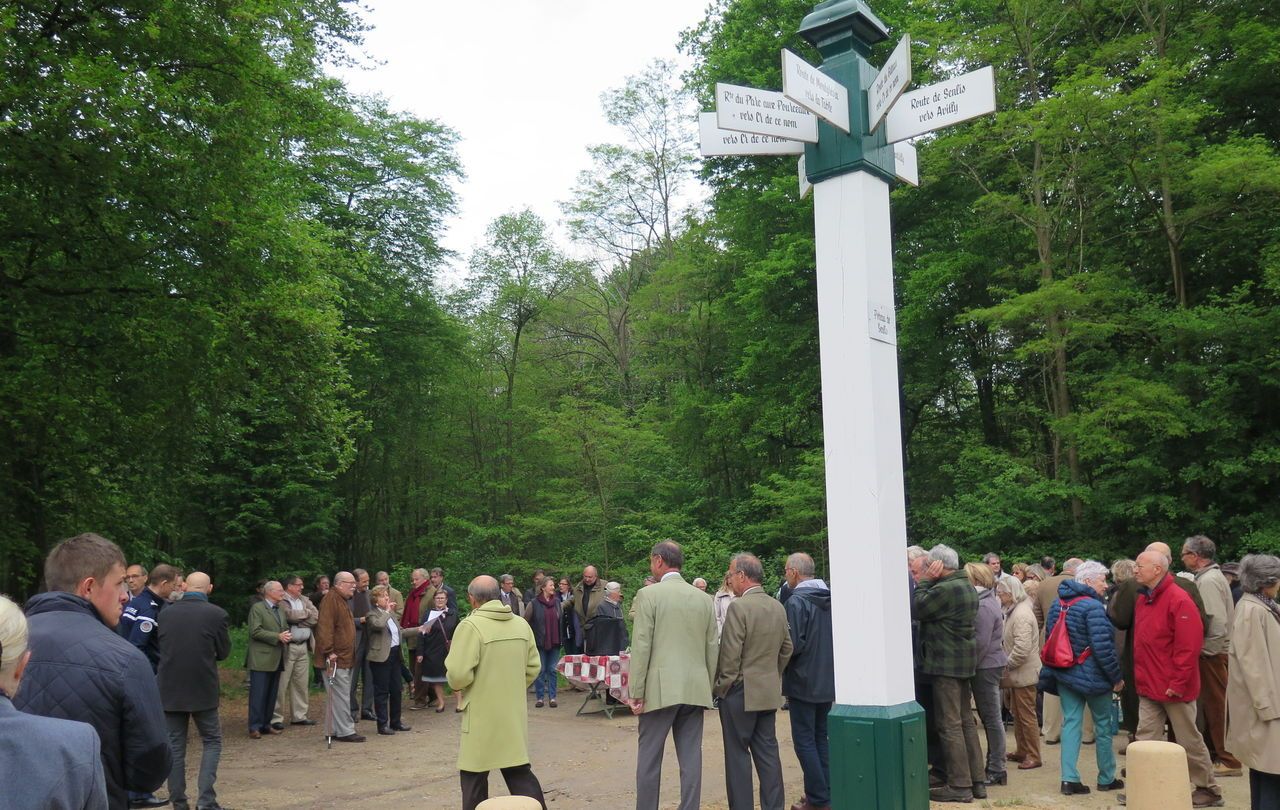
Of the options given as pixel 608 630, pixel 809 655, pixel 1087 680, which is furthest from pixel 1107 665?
pixel 608 630

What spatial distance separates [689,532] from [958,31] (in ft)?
44.3

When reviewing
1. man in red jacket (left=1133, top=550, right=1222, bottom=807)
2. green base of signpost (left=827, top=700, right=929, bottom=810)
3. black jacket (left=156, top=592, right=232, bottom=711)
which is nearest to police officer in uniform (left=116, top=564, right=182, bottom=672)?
black jacket (left=156, top=592, right=232, bottom=711)

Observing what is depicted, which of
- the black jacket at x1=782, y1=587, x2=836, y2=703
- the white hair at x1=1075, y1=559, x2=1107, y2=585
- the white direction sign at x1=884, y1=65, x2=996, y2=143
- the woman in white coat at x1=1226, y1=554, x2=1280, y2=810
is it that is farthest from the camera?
the white hair at x1=1075, y1=559, x2=1107, y2=585

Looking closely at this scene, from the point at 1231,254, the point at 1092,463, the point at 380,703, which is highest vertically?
the point at 1231,254

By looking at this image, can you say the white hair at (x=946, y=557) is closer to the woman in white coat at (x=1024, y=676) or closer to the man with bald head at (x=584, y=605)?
the woman in white coat at (x=1024, y=676)

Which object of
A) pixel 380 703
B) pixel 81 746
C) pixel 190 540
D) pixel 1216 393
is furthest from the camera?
pixel 190 540

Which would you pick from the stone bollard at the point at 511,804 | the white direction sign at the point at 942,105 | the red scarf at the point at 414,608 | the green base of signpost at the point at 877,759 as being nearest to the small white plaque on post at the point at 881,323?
the white direction sign at the point at 942,105

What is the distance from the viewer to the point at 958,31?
64.3 ft

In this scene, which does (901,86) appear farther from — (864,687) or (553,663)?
(553,663)

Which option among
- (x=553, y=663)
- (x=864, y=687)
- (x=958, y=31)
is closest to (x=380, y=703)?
(x=553, y=663)

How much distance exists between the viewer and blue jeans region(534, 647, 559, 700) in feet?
47.6

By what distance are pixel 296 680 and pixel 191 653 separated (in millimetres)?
5599

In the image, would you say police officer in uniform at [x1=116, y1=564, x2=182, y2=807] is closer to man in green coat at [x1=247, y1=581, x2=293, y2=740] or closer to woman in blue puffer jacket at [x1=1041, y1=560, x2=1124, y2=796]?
man in green coat at [x1=247, y1=581, x2=293, y2=740]

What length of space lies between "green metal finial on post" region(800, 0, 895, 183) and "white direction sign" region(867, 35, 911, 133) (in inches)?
2.4
